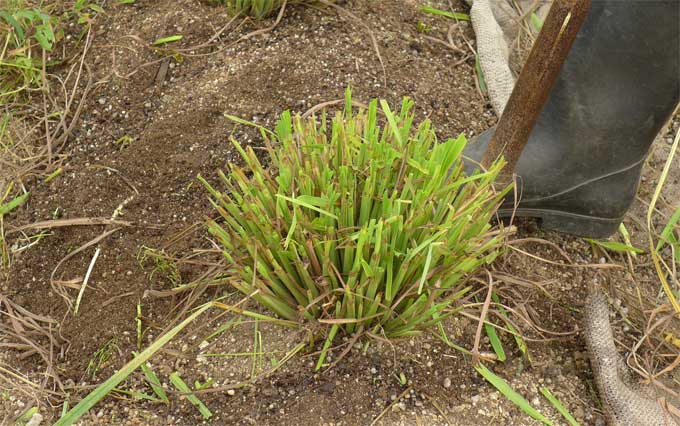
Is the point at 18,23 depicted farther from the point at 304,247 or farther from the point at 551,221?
the point at 551,221

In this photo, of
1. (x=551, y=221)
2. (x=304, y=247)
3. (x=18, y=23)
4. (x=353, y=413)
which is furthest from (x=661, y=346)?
(x=18, y=23)

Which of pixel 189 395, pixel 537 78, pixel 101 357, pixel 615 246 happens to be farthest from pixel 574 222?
pixel 101 357

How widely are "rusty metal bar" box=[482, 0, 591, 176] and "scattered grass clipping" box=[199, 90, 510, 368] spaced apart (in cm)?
18

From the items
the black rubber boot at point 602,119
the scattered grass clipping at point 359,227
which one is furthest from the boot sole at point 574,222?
the scattered grass clipping at point 359,227

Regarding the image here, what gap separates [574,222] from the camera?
160cm

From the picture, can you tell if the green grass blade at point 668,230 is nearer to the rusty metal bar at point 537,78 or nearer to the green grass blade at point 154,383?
the rusty metal bar at point 537,78

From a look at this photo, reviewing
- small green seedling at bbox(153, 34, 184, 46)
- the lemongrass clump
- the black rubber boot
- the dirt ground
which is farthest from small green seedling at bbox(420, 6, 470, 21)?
small green seedling at bbox(153, 34, 184, 46)

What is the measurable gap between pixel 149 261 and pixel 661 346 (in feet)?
3.67

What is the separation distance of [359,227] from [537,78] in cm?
43

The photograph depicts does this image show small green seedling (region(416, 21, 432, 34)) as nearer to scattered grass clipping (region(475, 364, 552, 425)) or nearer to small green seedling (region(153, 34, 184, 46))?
small green seedling (region(153, 34, 184, 46))

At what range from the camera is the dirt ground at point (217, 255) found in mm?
1293

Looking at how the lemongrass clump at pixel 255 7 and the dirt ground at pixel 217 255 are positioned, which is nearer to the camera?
the dirt ground at pixel 217 255

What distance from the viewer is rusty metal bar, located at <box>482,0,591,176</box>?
3.80 feet

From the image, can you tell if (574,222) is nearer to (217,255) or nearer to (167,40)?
(217,255)
